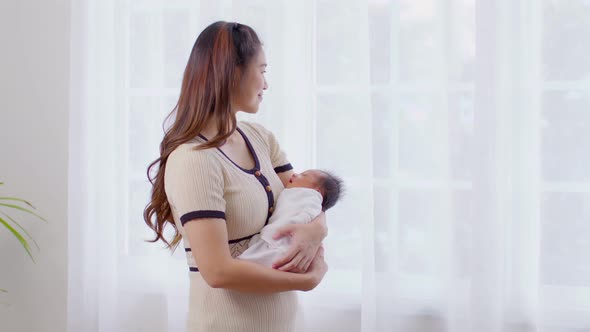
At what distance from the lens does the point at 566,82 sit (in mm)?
2143

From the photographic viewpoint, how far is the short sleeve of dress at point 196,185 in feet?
4.61

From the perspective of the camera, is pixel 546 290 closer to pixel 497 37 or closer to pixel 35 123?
pixel 497 37

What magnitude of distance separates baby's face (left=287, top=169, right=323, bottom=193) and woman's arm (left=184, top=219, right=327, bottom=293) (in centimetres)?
31

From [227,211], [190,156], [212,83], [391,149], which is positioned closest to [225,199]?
[227,211]

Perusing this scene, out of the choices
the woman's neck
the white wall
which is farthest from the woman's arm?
the white wall

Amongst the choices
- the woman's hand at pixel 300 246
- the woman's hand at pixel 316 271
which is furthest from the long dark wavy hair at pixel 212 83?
the woman's hand at pixel 316 271

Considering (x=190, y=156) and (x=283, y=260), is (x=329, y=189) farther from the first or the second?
(x=190, y=156)

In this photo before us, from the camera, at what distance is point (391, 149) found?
2.31 m

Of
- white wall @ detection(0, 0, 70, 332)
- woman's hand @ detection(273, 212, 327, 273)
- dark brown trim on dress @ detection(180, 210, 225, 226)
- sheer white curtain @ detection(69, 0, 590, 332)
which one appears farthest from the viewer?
white wall @ detection(0, 0, 70, 332)

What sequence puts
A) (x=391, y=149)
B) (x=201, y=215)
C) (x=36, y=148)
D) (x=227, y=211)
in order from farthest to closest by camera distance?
(x=36, y=148) → (x=391, y=149) → (x=227, y=211) → (x=201, y=215)

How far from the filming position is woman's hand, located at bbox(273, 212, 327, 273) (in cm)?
150

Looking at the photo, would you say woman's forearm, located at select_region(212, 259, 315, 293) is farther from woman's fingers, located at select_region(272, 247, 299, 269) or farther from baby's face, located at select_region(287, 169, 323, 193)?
baby's face, located at select_region(287, 169, 323, 193)

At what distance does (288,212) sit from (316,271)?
162mm

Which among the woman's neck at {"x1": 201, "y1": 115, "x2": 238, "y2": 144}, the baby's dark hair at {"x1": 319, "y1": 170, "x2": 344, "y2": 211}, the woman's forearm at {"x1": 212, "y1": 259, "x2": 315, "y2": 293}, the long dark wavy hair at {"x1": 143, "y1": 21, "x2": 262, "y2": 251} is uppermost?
the long dark wavy hair at {"x1": 143, "y1": 21, "x2": 262, "y2": 251}
